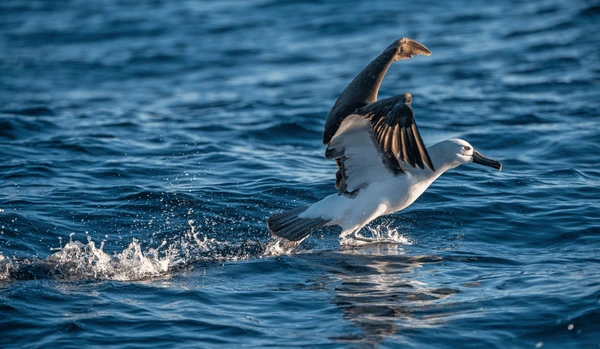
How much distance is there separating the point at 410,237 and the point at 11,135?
773cm

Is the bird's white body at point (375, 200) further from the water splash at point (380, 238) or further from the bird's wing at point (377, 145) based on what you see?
the water splash at point (380, 238)

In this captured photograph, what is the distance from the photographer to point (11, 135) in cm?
1413

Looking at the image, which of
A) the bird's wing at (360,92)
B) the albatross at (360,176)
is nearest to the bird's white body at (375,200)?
the albatross at (360,176)

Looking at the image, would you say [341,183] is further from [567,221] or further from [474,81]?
[474,81]

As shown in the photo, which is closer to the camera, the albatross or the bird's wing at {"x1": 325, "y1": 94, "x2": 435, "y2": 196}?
the bird's wing at {"x1": 325, "y1": 94, "x2": 435, "y2": 196}

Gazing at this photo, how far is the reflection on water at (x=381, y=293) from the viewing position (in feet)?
23.1

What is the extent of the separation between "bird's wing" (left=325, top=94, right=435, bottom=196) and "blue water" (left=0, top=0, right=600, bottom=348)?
836mm

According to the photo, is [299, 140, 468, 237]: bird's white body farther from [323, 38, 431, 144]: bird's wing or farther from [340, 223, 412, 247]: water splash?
[323, 38, 431, 144]: bird's wing

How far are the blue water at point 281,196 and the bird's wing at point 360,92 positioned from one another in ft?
4.61

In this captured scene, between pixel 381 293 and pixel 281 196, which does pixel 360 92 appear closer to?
pixel 281 196

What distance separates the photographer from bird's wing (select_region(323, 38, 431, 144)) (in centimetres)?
898

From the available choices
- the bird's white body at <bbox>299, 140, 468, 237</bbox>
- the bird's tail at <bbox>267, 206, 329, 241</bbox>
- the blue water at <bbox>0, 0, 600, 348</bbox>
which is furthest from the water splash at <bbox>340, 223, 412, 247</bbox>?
the bird's tail at <bbox>267, 206, 329, 241</bbox>

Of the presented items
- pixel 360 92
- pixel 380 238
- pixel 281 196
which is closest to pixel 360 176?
pixel 380 238

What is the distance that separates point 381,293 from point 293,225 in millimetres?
1629
